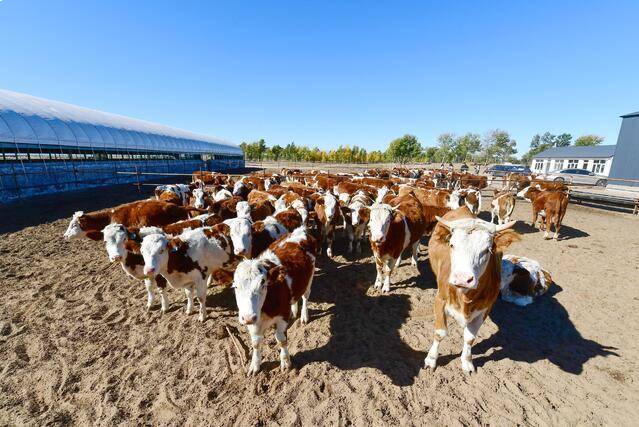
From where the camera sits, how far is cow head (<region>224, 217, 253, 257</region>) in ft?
17.0

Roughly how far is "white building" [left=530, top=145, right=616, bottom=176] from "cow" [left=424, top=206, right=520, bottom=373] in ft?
175

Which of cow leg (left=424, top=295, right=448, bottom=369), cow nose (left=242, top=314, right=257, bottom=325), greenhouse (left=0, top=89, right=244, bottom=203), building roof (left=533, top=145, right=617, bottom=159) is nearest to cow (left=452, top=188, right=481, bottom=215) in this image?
cow leg (left=424, top=295, right=448, bottom=369)

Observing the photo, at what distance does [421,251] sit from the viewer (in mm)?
8750

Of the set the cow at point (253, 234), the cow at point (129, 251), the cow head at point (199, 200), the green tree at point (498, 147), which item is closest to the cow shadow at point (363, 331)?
the cow at point (253, 234)

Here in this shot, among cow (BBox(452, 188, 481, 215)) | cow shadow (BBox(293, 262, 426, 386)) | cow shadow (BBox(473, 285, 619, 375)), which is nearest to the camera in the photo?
cow shadow (BBox(293, 262, 426, 386))

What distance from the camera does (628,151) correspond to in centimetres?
2398

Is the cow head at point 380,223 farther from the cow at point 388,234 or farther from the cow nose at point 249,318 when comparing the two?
the cow nose at point 249,318

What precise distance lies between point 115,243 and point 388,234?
546cm

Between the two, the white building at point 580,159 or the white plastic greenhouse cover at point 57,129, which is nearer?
the white plastic greenhouse cover at point 57,129

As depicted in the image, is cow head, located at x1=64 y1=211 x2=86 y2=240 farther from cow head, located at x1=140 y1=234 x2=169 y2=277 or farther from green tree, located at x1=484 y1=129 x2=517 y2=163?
green tree, located at x1=484 y1=129 x2=517 y2=163

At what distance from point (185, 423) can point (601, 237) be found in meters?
14.6

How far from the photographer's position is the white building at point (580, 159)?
4281 centimetres

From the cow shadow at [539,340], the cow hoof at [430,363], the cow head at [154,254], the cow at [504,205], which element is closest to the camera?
the cow hoof at [430,363]

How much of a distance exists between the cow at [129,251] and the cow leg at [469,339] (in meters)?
5.35
